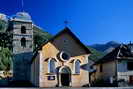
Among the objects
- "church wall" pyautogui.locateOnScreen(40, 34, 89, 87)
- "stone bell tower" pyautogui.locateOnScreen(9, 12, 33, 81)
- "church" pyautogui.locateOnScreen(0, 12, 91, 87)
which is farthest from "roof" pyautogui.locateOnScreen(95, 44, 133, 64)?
"stone bell tower" pyautogui.locateOnScreen(9, 12, 33, 81)

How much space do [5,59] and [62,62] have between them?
42823 millimetres

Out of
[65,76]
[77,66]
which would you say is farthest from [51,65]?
[77,66]

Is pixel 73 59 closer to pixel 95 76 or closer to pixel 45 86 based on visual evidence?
pixel 45 86

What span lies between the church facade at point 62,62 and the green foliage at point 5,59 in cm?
3810

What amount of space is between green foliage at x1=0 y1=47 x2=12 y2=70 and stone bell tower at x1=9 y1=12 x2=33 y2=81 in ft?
95.6

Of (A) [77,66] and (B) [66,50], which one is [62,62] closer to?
(B) [66,50]

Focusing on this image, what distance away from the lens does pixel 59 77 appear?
44.2 meters

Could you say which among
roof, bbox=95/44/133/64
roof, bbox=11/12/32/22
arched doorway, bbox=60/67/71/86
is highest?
roof, bbox=11/12/32/22

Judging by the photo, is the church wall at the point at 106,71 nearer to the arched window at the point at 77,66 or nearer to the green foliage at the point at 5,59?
the arched window at the point at 77,66

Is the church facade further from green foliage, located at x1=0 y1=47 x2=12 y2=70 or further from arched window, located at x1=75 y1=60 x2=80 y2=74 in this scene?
green foliage, located at x1=0 y1=47 x2=12 y2=70

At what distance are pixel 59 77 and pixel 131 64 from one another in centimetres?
1318

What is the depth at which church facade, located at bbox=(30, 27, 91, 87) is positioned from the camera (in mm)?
43406

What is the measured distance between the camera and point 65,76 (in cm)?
4500

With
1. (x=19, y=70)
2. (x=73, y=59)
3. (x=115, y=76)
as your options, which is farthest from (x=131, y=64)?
(x=19, y=70)
